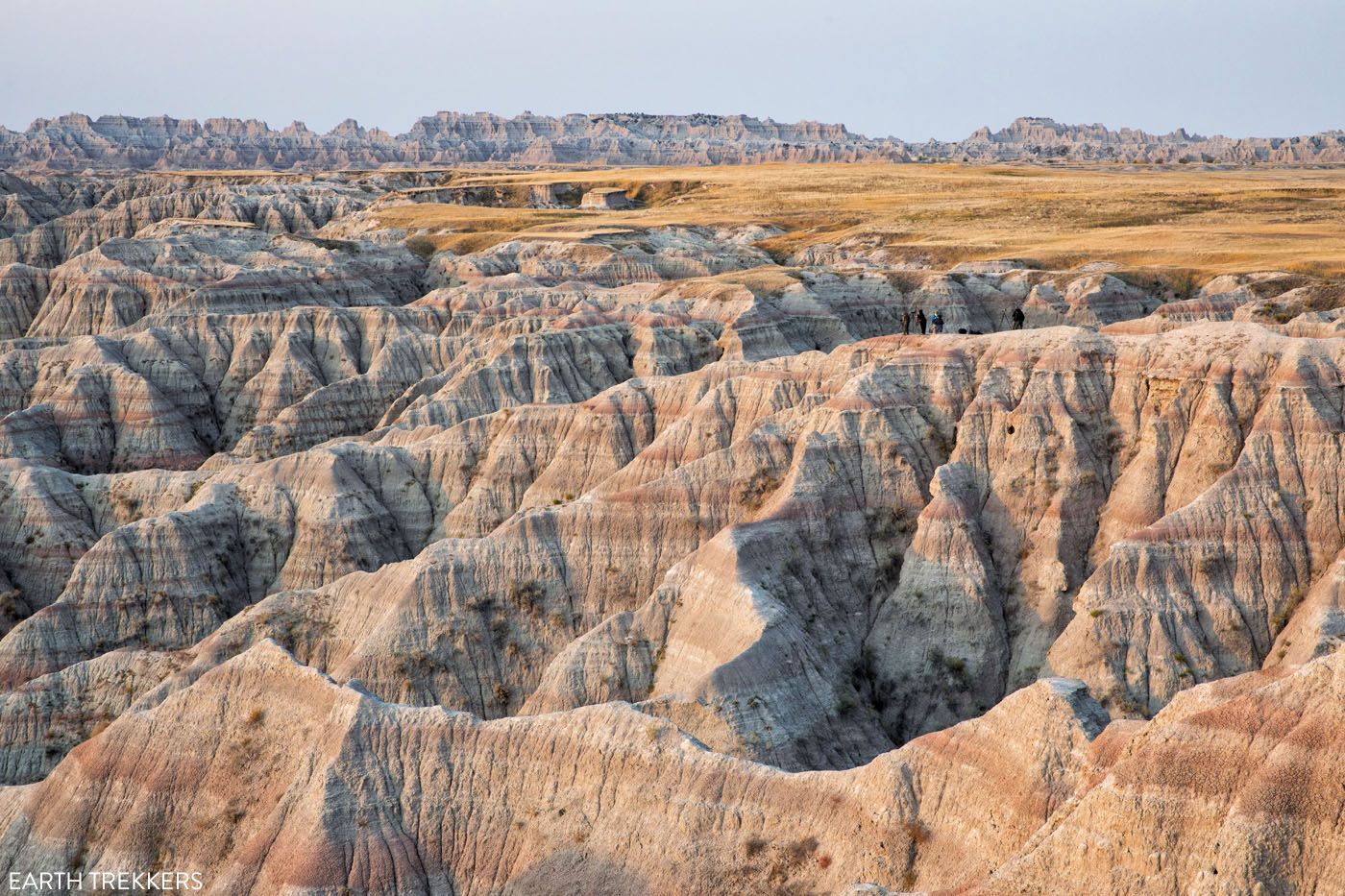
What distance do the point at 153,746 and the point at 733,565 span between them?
60.5 ft

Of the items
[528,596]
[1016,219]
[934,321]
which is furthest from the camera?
[1016,219]

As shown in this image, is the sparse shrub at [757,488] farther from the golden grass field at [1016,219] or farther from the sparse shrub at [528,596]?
the golden grass field at [1016,219]

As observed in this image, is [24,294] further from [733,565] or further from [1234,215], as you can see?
[1234,215]

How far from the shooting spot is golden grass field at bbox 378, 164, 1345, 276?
10525 cm

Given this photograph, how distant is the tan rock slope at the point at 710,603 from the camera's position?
28.4m

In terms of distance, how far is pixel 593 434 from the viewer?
65500 millimetres

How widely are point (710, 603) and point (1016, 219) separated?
4100 inches

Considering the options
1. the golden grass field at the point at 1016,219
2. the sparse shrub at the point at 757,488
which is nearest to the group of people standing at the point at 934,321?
the sparse shrub at the point at 757,488

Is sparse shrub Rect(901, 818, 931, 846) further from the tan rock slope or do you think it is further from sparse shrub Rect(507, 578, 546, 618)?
sparse shrub Rect(507, 578, 546, 618)

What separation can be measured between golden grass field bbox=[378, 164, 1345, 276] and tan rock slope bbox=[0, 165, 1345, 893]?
47.7ft

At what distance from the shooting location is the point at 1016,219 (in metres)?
140

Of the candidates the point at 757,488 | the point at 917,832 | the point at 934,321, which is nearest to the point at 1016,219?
the point at 934,321

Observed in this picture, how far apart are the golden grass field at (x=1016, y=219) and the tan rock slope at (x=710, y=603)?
14540 mm

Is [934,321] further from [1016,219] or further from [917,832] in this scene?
[1016,219]
